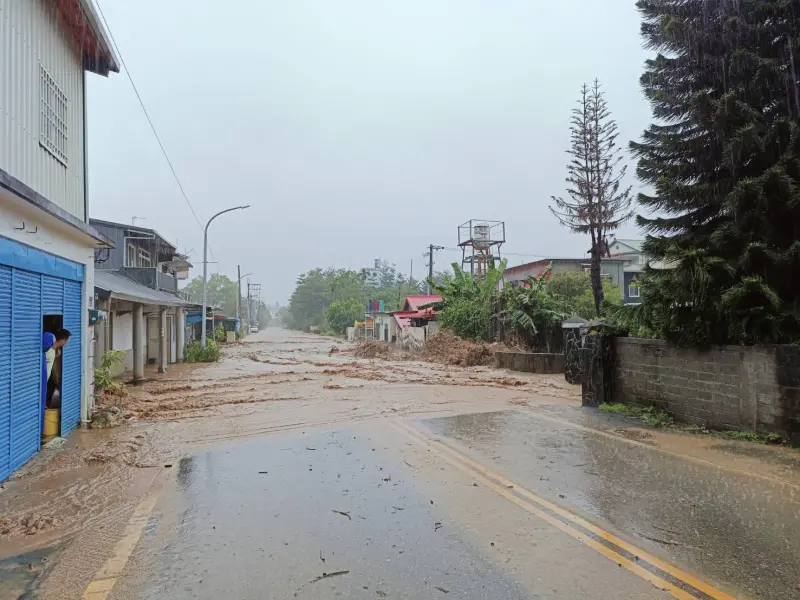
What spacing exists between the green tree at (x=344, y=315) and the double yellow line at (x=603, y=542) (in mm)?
64299

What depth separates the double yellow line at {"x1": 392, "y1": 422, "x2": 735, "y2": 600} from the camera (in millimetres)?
3529

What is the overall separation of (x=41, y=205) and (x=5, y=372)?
2.01m

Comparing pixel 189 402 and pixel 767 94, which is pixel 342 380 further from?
pixel 767 94

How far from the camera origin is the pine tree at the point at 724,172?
8.10 m

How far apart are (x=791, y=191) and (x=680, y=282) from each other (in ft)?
6.61

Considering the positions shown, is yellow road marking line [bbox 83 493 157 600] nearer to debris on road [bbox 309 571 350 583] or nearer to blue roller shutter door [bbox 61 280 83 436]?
debris on road [bbox 309 571 350 583]

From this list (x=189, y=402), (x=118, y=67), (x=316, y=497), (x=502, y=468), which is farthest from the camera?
(x=189, y=402)

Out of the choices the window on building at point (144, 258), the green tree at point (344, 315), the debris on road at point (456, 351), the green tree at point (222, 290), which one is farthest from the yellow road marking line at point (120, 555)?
the green tree at point (222, 290)

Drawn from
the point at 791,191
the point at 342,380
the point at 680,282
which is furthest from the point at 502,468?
the point at 342,380

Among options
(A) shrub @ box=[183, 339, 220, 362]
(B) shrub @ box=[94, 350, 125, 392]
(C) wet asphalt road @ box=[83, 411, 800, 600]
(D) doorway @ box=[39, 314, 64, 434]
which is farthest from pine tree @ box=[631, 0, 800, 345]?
(A) shrub @ box=[183, 339, 220, 362]

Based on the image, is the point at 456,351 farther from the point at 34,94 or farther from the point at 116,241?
the point at 34,94

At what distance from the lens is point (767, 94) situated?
29.2ft

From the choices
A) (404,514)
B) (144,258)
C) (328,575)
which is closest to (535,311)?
(404,514)

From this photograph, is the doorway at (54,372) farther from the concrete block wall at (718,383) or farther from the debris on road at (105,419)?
the concrete block wall at (718,383)
